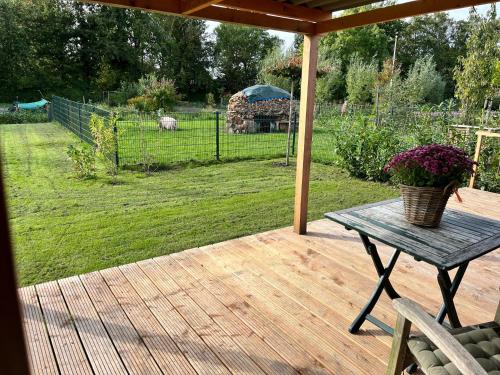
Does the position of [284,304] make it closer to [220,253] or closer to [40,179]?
[220,253]

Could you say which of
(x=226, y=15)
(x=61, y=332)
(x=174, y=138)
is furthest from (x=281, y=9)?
(x=174, y=138)

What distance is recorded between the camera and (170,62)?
999 inches

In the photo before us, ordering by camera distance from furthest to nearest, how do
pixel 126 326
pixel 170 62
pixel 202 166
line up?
pixel 170 62
pixel 202 166
pixel 126 326

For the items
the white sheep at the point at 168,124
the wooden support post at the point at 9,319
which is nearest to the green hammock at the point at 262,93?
the white sheep at the point at 168,124

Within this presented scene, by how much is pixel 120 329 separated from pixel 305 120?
2.25 m

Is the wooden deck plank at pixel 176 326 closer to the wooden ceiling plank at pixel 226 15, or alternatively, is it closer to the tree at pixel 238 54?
the wooden ceiling plank at pixel 226 15

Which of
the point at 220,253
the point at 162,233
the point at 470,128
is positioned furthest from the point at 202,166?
the point at 470,128

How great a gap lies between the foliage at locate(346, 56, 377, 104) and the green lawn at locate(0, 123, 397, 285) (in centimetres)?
1136

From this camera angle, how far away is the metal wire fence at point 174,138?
21.3ft

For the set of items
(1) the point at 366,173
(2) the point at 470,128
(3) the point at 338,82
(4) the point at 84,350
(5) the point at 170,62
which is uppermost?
(5) the point at 170,62

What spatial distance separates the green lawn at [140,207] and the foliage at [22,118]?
7234 millimetres

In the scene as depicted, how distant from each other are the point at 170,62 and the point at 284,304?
2573 centimetres

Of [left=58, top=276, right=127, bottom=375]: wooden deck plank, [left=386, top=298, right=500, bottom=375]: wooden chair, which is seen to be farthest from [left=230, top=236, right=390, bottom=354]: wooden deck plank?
[left=58, top=276, right=127, bottom=375]: wooden deck plank

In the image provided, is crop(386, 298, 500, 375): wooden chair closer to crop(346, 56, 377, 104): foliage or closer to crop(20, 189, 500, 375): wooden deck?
crop(20, 189, 500, 375): wooden deck
